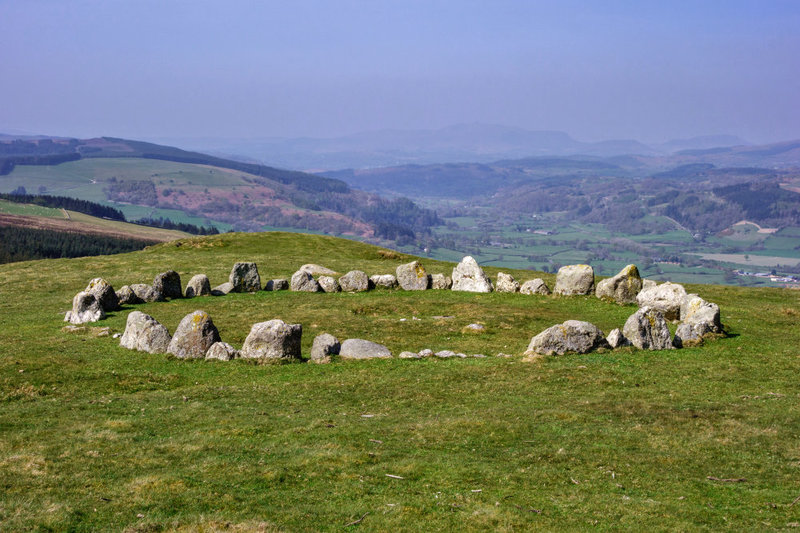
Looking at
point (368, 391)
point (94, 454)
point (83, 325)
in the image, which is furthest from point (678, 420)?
point (83, 325)

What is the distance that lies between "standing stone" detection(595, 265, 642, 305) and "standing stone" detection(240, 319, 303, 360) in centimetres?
2490

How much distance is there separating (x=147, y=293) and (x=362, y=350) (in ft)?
72.2

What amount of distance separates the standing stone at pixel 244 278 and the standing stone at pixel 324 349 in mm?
19863

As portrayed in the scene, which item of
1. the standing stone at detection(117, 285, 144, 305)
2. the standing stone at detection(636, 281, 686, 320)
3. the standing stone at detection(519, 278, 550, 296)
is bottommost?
the standing stone at detection(117, 285, 144, 305)

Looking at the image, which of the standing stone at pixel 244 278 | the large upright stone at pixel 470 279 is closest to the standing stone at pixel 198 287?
the standing stone at pixel 244 278

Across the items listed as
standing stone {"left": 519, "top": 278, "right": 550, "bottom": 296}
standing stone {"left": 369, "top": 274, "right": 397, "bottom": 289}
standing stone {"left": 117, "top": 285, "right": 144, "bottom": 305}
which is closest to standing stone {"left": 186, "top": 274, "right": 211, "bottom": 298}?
Answer: standing stone {"left": 117, "top": 285, "right": 144, "bottom": 305}

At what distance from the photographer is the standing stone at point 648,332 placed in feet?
102

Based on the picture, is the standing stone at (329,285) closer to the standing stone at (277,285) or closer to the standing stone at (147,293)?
the standing stone at (277,285)

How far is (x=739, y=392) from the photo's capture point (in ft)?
78.8

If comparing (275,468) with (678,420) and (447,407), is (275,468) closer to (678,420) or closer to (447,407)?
(447,407)

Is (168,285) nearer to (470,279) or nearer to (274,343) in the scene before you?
(274,343)

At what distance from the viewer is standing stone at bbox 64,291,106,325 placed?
3778cm

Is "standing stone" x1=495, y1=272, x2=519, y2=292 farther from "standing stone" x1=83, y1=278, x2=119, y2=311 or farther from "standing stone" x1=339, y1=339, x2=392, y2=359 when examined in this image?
"standing stone" x1=83, y1=278, x2=119, y2=311

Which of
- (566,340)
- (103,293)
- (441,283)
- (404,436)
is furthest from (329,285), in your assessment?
(404,436)
